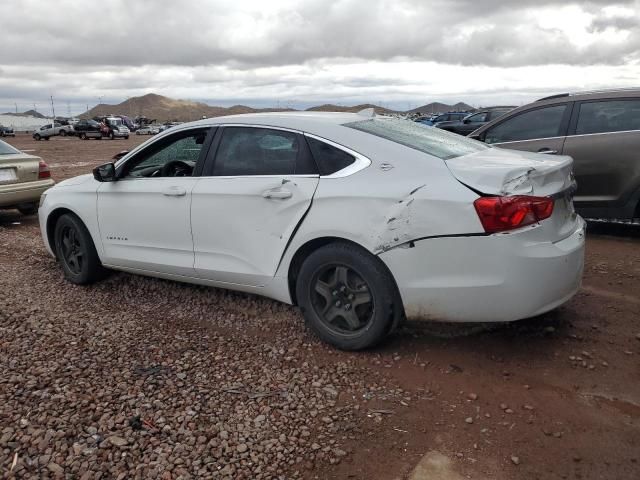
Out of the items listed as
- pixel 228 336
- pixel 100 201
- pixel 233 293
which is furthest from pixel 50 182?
pixel 228 336

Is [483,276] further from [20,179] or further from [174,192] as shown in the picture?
[20,179]

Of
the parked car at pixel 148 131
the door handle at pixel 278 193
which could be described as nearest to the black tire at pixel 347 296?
the door handle at pixel 278 193

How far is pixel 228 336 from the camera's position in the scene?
3.96 m

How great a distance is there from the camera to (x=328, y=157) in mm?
3600

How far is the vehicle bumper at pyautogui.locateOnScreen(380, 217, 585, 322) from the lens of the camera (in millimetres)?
3041

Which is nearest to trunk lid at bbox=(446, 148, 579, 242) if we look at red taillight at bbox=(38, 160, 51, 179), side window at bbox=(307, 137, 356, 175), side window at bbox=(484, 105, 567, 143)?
side window at bbox=(307, 137, 356, 175)

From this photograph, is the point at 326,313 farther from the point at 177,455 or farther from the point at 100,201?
the point at 100,201

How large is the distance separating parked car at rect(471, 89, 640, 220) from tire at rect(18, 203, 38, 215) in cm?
709

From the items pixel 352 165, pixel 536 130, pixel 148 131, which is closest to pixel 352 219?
pixel 352 165

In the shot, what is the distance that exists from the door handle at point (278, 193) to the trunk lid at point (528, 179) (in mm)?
1042

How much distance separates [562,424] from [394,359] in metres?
1.05

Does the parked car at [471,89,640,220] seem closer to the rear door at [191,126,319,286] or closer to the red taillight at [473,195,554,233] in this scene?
the red taillight at [473,195,554,233]

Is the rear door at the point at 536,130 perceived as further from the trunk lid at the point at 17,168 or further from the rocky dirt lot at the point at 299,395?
the trunk lid at the point at 17,168

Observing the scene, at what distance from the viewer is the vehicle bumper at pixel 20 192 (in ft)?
25.4
